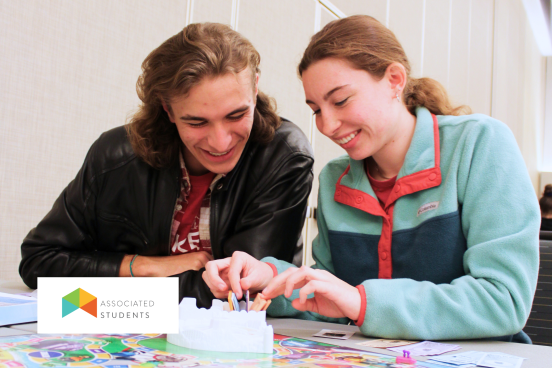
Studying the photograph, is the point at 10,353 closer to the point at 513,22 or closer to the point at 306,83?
the point at 306,83

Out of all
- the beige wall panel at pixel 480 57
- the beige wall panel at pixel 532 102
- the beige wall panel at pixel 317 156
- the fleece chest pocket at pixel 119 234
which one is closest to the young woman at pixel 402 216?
the fleece chest pocket at pixel 119 234

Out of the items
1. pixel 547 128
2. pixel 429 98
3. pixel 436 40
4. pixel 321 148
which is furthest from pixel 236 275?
pixel 547 128

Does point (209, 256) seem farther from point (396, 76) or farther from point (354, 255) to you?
point (396, 76)

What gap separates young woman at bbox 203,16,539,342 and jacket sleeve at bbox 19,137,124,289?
→ 449mm

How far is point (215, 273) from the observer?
1.02 m

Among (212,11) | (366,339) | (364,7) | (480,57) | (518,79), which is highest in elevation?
(518,79)

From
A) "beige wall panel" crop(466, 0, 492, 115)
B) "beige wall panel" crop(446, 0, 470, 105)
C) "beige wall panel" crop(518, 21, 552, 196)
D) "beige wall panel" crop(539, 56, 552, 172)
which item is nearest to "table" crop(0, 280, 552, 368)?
"beige wall panel" crop(446, 0, 470, 105)

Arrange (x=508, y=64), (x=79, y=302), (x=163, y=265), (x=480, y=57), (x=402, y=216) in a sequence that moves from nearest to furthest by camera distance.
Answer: (x=79, y=302)
(x=402, y=216)
(x=163, y=265)
(x=480, y=57)
(x=508, y=64)

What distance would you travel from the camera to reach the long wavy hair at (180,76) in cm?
120

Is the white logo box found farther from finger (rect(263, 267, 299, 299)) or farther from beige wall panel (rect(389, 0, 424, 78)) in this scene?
beige wall panel (rect(389, 0, 424, 78))

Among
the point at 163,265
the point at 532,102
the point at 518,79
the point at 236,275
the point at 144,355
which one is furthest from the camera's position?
the point at 532,102

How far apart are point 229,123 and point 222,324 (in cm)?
64

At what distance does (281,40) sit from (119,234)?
1797 millimetres

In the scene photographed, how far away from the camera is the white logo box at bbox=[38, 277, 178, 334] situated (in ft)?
2.58
